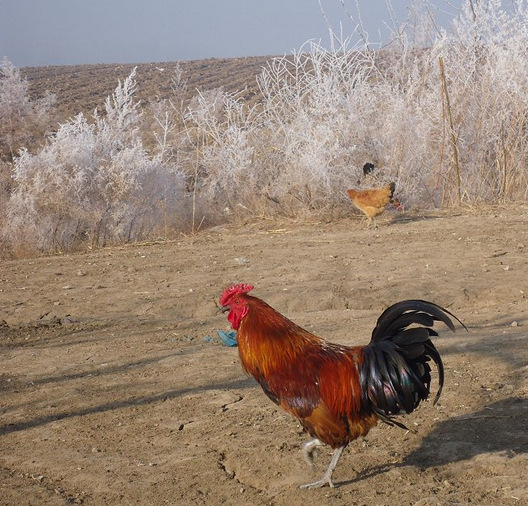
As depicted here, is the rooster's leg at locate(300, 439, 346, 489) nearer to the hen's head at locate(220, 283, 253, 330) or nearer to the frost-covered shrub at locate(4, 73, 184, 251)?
the hen's head at locate(220, 283, 253, 330)

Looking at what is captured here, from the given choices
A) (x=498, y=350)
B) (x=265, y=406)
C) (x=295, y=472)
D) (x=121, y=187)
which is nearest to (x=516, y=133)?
(x=121, y=187)

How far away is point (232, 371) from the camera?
634cm

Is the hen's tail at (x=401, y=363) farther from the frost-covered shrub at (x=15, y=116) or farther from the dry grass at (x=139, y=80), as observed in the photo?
the dry grass at (x=139, y=80)

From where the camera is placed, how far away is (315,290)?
8.57 meters

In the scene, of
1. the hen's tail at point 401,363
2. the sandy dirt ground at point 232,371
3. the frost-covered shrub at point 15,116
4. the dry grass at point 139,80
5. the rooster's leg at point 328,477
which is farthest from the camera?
the dry grass at point 139,80

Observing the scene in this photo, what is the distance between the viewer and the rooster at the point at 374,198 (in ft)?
35.6

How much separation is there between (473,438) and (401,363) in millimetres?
1003

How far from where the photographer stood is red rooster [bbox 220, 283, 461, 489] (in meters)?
4.21

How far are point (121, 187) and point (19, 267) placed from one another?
8.44ft

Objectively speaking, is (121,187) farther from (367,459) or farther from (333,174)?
(367,459)

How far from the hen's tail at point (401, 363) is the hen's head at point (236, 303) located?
2.41 ft

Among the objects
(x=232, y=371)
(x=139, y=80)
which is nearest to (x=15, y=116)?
(x=232, y=371)

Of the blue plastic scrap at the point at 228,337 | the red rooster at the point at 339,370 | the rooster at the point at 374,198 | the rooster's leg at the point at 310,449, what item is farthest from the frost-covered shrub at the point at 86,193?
the rooster's leg at the point at 310,449

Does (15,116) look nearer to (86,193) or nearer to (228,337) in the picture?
(86,193)
